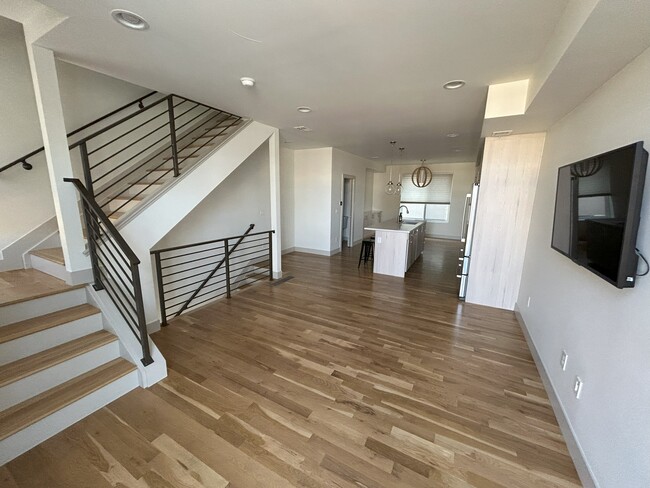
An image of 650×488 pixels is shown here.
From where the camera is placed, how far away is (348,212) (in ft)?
25.5

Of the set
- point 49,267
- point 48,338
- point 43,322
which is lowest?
point 48,338

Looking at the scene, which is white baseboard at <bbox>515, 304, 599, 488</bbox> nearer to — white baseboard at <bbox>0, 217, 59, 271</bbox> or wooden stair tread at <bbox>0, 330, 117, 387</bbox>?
wooden stair tread at <bbox>0, 330, 117, 387</bbox>

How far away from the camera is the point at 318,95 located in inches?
114

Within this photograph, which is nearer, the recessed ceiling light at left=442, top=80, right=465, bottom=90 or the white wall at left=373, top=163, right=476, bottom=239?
the recessed ceiling light at left=442, top=80, right=465, bottom=90

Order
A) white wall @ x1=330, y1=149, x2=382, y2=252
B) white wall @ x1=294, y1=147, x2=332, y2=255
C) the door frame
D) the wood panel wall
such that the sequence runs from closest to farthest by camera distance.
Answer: the wood panel wall → white wall @ x1=294, y1=147, x2=332, y2=255 → white wall @ x1=330, y1=149, x2=382, y2=252 → the door frame

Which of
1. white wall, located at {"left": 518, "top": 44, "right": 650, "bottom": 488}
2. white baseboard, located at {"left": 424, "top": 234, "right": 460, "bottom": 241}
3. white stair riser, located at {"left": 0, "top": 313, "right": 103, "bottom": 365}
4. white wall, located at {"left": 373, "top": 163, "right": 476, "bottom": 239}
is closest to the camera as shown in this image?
white wall, located at {"left": 518, "top": 44, "right": 650, "bottom": 488}

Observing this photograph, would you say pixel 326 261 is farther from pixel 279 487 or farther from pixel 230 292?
pixel 279 487

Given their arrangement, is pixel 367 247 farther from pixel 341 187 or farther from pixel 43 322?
pixel 43 322

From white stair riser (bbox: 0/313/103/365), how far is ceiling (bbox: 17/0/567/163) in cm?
228

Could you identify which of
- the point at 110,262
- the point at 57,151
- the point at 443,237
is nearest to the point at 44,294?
the point at 110,262

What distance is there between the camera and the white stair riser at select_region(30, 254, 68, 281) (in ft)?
7.93

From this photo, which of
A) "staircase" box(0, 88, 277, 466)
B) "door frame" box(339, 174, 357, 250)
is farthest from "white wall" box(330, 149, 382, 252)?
→ "staircase" box(0, 88, 277, 466)

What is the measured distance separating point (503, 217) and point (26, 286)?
550 centimetres

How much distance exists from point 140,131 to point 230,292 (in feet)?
9.19
